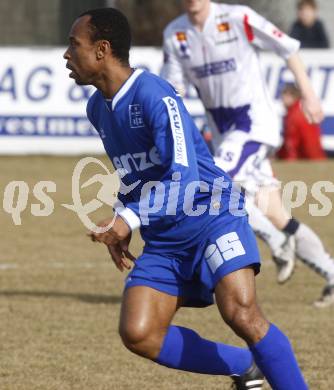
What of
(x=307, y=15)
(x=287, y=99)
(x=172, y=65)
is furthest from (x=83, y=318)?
(x=307, y=15)

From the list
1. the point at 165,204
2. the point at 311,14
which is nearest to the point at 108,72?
the point at 165,204

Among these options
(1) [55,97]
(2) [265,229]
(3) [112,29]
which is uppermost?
(3) [112,29]

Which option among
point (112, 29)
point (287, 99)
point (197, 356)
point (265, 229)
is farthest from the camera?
point (287, 99)

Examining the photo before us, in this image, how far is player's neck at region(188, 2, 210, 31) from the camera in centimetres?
841

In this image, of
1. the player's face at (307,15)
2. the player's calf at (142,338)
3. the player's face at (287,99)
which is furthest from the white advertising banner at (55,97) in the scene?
the player's calf at (142,338)

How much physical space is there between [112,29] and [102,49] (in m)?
0.10

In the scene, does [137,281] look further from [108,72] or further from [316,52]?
[316,52]

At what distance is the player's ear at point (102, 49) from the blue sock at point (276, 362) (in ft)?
4.61

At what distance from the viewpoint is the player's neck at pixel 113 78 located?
5.42 m

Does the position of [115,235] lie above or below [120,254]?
above

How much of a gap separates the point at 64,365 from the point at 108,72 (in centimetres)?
196

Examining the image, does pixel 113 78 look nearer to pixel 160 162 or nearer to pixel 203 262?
pixel 160 162

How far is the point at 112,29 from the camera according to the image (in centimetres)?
537

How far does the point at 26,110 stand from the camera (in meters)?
17.3
